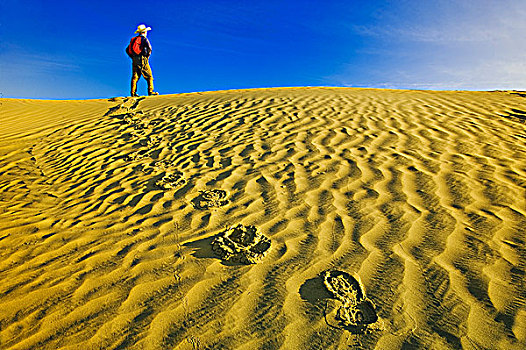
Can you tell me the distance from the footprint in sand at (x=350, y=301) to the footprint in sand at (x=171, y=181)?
231 centimetres

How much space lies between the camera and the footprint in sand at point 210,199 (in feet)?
10.2

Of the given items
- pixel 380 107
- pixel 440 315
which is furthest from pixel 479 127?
pixel 440 315

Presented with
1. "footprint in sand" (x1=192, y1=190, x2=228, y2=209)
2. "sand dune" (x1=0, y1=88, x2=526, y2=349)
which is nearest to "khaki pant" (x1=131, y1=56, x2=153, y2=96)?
"sand dune" (x1=0, y1=88, x2=526, y2=349)

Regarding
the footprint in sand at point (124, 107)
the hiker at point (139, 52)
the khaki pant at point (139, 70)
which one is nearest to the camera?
the footprint in sand at point (124, 107)

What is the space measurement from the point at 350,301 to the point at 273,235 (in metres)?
0.87

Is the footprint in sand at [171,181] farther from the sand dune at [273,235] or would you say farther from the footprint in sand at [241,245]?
the footprint in sand at [241,245]

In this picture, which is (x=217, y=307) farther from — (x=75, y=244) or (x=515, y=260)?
(x=515, y=260)

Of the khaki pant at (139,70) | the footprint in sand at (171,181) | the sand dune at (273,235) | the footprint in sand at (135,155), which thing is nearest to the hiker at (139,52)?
the khaki pant at (139,70)

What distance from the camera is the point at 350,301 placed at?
1807 millimetres

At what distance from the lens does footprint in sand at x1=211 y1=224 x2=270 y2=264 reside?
88.7 inches

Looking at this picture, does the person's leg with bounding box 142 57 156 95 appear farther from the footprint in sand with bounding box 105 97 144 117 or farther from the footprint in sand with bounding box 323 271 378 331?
the footprint in sand with bounding box 323 271 378 331

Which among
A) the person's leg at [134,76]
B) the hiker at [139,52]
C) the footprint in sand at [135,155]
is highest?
the hiker at [139,52]

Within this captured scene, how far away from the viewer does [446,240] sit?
227 centimetres

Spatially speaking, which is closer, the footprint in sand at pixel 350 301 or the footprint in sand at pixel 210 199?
the footprint in sand at pixel 350 301
